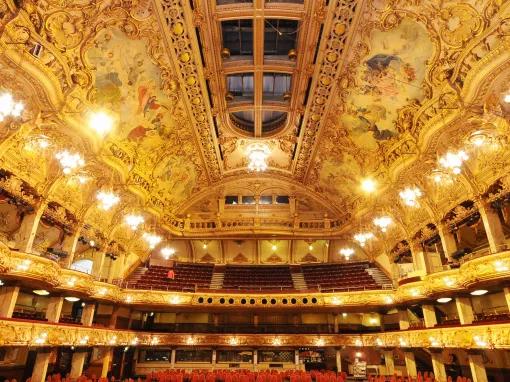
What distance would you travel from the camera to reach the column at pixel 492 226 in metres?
9.77

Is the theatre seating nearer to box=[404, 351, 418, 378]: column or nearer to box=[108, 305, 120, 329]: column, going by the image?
box=[108, 305, 120, 329]: column

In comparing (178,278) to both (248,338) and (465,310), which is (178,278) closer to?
(248,338)

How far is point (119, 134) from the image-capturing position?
11820mm

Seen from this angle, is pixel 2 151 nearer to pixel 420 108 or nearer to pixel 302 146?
pixel 302 146

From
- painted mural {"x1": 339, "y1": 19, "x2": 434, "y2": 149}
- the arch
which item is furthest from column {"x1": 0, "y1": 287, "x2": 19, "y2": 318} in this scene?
painted mural {"x1": 339, "y1": 19, "x2": 434, "y2": 149}

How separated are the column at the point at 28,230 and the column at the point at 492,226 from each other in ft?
47.6

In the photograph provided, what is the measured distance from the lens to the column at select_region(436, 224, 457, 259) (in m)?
11.9

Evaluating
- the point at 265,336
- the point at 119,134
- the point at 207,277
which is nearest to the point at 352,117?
the point at 119,134

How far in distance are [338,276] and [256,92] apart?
39.2 feet

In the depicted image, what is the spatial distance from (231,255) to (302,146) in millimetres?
9761

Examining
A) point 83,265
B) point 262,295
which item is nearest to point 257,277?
point 262,295

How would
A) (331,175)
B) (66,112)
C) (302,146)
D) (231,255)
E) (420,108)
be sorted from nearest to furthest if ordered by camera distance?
(66,112), (420,108), (302,146), (331,175), (231,255)

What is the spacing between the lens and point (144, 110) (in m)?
11.7

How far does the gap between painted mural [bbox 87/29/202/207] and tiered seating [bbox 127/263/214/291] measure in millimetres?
4693
